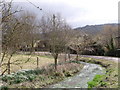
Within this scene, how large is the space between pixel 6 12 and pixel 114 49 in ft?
83.2

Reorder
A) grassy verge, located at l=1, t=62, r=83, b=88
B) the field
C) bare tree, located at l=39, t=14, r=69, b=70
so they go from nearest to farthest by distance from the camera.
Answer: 1. the field
2. grassy verge, located at l=1, t=62, r=83, b=88
3. bare tree, located at l=39, t=14, r=69, b=70

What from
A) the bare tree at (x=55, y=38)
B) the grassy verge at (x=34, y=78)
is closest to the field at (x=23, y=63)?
the grassy verge at (x=34, y=78)

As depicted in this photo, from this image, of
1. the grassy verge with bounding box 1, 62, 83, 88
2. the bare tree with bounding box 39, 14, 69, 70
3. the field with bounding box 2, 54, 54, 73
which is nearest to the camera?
the field with bounding box 2, 54, 54, 73

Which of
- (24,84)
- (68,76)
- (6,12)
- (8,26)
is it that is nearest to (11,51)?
(8,26)

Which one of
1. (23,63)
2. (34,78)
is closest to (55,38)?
(34,78)

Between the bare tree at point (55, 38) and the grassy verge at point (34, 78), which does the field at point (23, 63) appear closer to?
the grassy verge at point (34, 78)

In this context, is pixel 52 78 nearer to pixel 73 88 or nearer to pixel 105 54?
pixel 73 88

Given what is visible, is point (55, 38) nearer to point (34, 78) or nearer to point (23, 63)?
point (34, 78)

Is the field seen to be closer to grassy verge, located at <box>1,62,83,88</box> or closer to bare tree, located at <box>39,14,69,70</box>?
grassy verge, located at <box>1,62,83,88</box>

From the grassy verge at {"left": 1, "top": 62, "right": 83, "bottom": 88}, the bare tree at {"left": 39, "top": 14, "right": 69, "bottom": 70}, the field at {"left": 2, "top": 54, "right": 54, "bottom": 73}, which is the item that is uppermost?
the bare tree at {"left": 39, "top": 14, "right": 69, "bottom": 70}

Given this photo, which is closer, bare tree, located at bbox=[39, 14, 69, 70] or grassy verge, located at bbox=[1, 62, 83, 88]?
grassy verge, located at bbox=[1, 62, 83, 88]

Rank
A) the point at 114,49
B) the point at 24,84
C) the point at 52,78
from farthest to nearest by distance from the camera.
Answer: the point at 114,49, the point at 52,78, the point at 24,84

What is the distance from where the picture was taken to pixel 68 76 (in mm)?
13016

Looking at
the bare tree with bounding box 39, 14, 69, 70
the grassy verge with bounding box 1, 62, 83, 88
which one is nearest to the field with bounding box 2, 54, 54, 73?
the grassy verge with bounding box 1, 62, 83, 88
